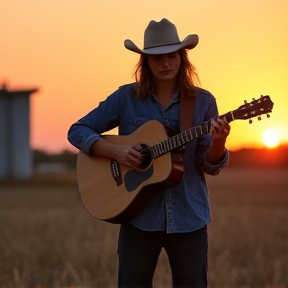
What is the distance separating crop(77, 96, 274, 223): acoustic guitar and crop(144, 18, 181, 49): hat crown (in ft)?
1.25

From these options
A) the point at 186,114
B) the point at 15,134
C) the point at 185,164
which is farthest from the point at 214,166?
the point at 15,134

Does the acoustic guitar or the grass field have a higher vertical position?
the acoustic guitar

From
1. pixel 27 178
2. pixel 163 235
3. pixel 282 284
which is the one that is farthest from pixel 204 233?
pixel 27 178

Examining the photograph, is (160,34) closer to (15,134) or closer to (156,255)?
(156,255)

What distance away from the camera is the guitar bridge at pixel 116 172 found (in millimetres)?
4301

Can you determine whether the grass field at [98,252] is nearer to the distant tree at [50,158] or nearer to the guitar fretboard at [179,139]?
the guitar fretboard at [179,139]

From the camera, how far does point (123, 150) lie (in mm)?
4238

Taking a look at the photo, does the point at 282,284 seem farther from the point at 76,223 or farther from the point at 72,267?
the point at 76,223

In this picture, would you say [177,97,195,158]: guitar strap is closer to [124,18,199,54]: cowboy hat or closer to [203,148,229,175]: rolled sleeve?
[203,148,229,175]: rolled sleeve

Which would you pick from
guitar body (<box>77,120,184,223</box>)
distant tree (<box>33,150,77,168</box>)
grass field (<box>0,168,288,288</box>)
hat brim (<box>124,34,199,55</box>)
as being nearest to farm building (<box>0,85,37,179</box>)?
distant tree (<box>33,150,77,168</box>)

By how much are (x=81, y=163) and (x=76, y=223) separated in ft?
29.4

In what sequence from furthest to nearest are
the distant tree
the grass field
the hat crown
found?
the distant tree, the grass field, the hat crown

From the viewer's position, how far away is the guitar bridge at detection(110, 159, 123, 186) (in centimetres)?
430

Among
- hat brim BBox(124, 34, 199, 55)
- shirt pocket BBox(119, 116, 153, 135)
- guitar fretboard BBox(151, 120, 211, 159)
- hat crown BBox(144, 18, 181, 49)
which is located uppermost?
hat crown BBox(144, 18, 181, 49)
